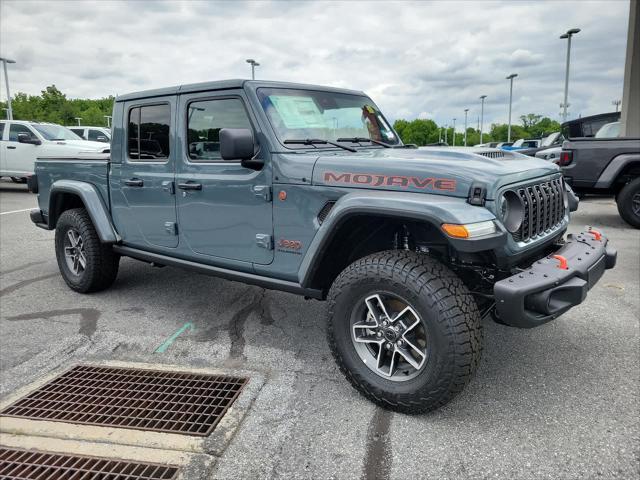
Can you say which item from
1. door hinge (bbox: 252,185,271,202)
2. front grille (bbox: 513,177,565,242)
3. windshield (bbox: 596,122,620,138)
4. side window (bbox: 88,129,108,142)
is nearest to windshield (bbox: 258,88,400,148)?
door hinge (bbox: 252,185,271,202)

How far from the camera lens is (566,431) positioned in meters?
2.57

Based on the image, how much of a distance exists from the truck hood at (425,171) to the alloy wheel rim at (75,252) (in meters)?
2.92

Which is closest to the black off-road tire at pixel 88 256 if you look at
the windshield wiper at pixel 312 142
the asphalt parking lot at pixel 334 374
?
the asphalt parking lot at pixel 334 374

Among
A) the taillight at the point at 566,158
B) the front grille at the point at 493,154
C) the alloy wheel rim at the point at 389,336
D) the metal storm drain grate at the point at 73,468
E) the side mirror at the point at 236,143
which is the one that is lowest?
the metal storm drain grate at the point at 73,468

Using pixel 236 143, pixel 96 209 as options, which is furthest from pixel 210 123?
Result: pixel 96 209

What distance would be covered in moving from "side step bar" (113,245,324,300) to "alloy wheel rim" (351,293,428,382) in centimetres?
43

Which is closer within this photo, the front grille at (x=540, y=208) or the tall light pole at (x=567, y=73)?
the front grille at (x=540, y=208)

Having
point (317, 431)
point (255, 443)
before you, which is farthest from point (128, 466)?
point (317, 431)

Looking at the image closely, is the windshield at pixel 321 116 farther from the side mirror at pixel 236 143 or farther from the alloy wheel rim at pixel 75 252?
the alloy wheel rim at pixel 75 252

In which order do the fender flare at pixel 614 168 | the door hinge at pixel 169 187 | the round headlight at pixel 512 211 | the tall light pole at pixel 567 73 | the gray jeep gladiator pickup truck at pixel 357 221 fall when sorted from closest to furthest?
the gray jeep gladiator pickup truck at pixel 357 221
the round headlight at pixel 512 211
the door hinge at pixel 169 187
the fender flare at pixel 614 168
the tall light pole at pixel 567 73

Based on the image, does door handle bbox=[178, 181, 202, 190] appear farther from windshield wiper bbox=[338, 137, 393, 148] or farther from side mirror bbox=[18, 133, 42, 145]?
side mirror bbox=[18, 133, 42, 145]

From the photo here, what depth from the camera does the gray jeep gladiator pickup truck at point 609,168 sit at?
300 inches

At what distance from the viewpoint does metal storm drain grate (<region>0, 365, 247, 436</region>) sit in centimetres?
273

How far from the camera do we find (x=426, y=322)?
2570mm
